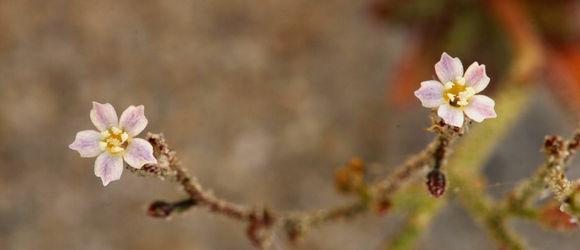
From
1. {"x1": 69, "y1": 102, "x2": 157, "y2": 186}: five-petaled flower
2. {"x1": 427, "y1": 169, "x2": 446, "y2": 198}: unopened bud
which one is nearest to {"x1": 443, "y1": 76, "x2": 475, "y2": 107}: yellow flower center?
{"x1": 427, "y1": 169, "x2": 446, "y2": 198}: unopened bud

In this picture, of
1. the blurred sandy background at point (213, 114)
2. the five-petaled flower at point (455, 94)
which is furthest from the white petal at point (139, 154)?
the blurred sandy background at point (213, 114)

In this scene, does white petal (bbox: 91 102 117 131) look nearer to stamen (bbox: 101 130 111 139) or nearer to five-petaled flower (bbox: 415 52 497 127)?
stamen (bbox: 101 130 111 139)

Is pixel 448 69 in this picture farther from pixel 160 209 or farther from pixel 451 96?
pixel 160 209

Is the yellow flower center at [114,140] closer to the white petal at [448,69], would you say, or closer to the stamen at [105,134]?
the stamen at [105,134]

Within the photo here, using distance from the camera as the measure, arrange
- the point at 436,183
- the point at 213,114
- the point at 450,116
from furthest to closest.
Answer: the point at 213,114 → the point at 436,183 → the point at 450,116

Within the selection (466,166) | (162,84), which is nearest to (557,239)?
(466,166)

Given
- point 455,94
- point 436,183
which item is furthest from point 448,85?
point 436,183
